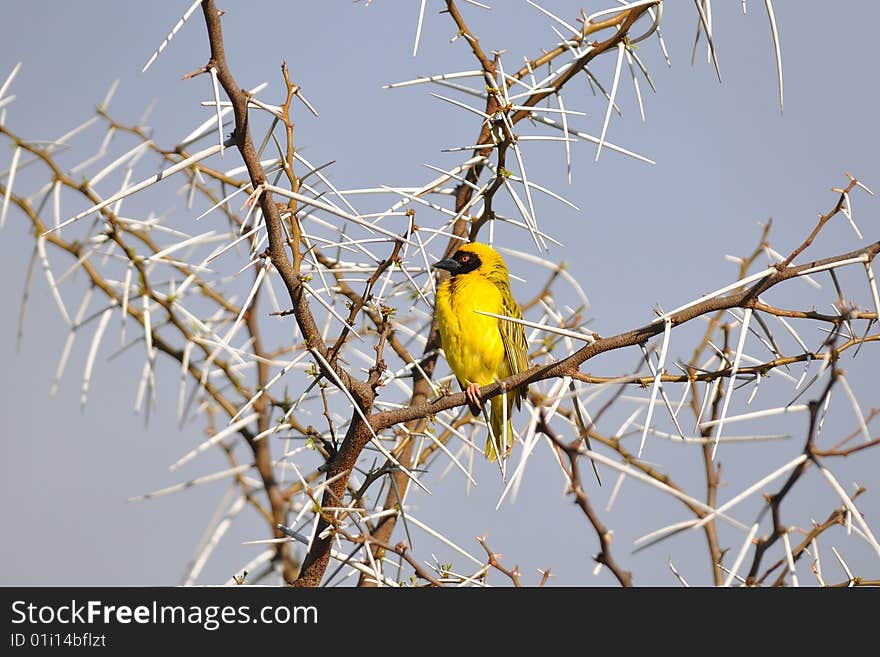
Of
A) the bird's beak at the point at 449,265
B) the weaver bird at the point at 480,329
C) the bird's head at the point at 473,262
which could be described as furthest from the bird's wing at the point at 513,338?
the bird's beak at the point at 449,265

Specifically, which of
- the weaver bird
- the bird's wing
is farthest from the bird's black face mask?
the bird's wing

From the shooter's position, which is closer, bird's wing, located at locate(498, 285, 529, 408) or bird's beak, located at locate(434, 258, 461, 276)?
bird's wing, located at locate(498, 285, 529, 408)

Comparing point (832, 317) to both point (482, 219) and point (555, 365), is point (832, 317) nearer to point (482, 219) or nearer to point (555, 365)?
point (555, 365)

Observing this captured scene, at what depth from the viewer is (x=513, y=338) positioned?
5.34m

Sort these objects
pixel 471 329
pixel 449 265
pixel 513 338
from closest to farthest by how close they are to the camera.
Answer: pixel 471 329 → pixel 513 338 → pixel 449 265

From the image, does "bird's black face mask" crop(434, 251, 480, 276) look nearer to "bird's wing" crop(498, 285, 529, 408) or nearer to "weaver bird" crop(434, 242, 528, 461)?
"weaver bird" crop(434, 242, 528, 461)

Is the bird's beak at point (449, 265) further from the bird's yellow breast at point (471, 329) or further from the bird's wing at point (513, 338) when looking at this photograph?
the bird's wing at point (513, 338)

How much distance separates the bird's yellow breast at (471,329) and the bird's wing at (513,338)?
1.5 inches

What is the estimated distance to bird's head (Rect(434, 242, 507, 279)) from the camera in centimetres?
551

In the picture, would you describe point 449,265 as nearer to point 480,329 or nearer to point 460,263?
point 460,263

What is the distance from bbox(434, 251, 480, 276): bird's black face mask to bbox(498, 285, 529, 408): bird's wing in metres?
0.21

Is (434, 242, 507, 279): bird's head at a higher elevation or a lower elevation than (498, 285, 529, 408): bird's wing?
higher

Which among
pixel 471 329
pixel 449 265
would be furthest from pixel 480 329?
pixel 449 265

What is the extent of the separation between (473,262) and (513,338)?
0.53 metres
